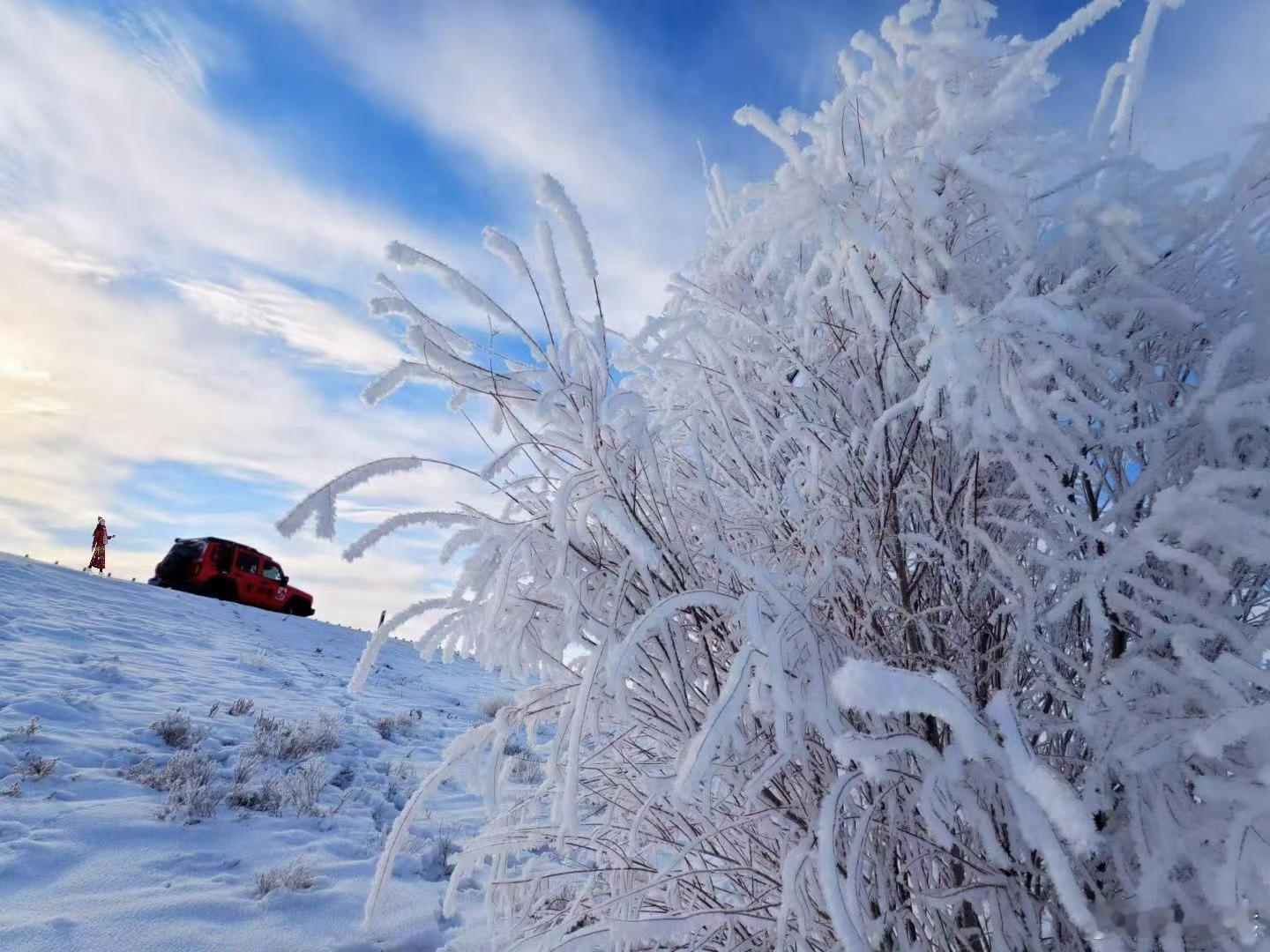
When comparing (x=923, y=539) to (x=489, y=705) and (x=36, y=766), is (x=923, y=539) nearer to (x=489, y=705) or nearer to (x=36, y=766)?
(x=36, y=766)

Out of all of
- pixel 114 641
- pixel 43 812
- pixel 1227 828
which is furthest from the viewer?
pixel 114 641

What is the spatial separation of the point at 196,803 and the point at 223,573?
14.7 meters

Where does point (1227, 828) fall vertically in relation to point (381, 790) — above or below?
above

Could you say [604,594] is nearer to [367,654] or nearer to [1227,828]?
[367,654]

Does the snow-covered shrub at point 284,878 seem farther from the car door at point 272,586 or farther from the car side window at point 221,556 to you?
the car door at point 272,586

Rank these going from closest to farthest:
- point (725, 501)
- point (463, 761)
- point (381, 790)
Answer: point (463, 761), point (725, 501), point (381, 790)

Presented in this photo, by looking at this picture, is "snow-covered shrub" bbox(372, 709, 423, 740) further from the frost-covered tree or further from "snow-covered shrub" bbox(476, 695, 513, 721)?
the frost-covered tree

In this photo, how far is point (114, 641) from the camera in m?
8.79

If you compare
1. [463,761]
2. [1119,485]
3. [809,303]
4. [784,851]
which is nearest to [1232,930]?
[784,851]

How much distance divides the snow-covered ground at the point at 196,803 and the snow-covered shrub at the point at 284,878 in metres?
0.03

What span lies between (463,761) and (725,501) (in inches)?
44.5

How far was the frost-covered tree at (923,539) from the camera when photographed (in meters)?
1.36

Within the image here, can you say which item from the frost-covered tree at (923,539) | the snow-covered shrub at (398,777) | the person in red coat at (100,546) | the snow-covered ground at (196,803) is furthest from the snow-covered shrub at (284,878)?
the person in red coat at (100,546)

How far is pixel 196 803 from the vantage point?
4.21m
